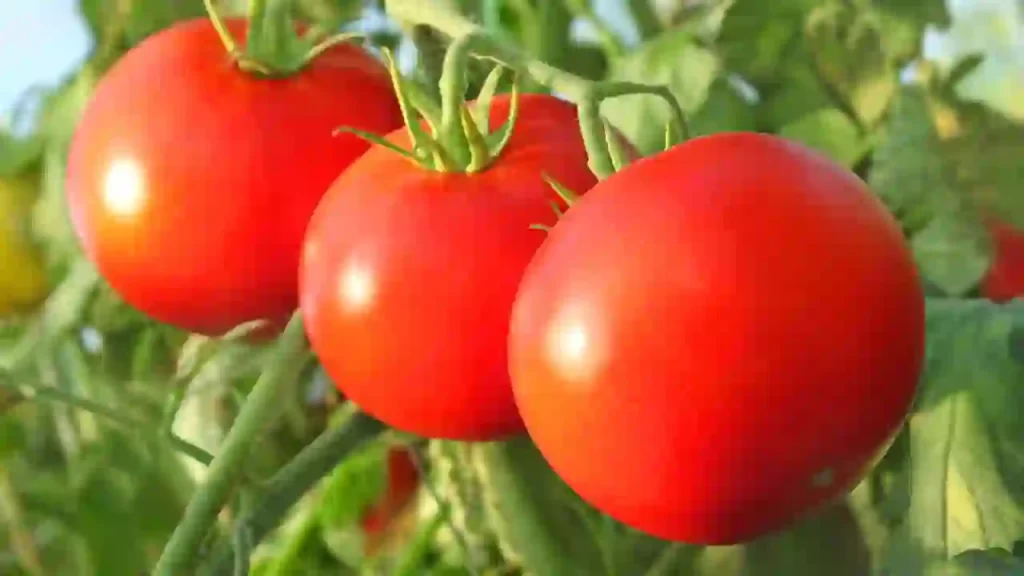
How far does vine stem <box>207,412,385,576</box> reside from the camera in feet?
1.33

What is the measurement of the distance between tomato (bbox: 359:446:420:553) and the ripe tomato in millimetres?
314

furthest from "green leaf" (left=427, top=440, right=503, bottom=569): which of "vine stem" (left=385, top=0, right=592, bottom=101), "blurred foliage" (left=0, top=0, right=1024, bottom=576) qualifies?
"vine stem" (left=385, top=0, right=592, bottom=101)

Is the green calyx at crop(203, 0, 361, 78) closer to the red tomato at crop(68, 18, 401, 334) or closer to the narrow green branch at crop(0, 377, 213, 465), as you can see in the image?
the red tomato at crop(68, 18, 401, 334)

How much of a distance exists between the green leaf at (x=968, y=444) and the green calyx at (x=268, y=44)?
26cm

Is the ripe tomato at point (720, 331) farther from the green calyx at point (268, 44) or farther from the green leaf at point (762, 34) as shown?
the green leaf at point (762, 34)

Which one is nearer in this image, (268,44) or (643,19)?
(268,44)

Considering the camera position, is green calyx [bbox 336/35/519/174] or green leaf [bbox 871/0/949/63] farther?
green leaf [bbox 871/0/949/63]

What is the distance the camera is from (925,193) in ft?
1.71

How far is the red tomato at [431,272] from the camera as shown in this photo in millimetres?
319

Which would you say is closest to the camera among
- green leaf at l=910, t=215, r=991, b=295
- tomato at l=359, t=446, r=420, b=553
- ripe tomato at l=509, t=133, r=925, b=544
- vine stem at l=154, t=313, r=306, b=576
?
ripe tomato at l=509, t=133, r=925, b=544

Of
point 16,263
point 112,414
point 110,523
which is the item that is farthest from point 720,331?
point 16,263

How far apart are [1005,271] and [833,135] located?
0.36 ft

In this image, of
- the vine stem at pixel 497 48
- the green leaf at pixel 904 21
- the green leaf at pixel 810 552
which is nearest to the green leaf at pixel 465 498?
the green leaf at pixel 810 552

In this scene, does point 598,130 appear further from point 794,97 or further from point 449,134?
point 794,97
